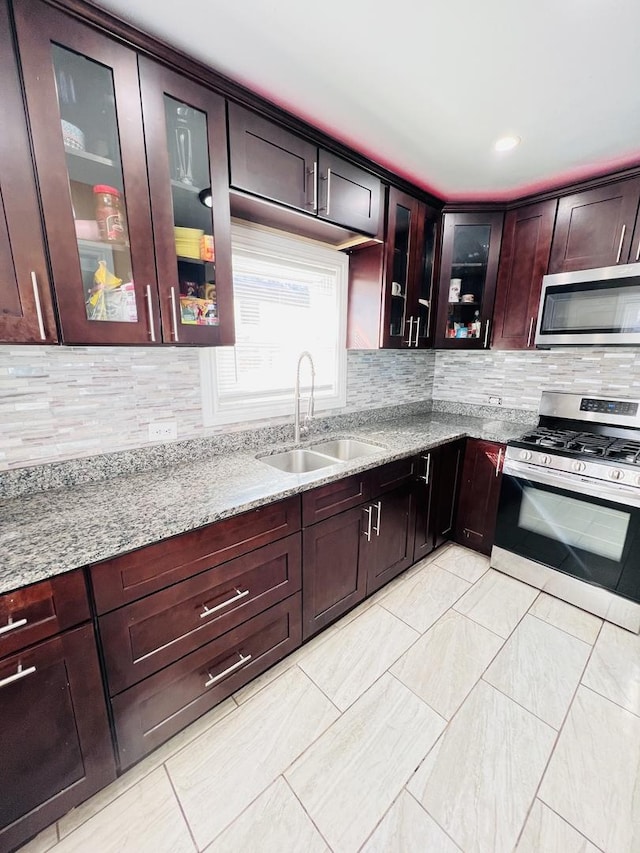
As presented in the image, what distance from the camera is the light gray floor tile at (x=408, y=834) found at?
3.42ft

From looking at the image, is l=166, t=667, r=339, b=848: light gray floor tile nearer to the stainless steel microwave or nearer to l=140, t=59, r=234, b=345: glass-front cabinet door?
l=140, t=59, r=234, b=345: glass-front cabinet door

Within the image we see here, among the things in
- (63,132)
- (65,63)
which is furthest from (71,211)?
(65,63)

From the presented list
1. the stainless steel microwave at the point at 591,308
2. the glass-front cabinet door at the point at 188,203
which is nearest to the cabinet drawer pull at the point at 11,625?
the glass-front cabinet door at the point at 188,203

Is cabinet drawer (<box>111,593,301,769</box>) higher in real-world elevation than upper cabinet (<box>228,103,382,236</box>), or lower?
lower

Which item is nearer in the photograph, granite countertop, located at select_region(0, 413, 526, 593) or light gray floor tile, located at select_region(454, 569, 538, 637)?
granite countertop, located at select_region(0, 413, 526, 593)

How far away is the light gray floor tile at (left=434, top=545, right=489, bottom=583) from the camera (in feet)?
7.61

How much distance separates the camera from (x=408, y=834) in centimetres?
108

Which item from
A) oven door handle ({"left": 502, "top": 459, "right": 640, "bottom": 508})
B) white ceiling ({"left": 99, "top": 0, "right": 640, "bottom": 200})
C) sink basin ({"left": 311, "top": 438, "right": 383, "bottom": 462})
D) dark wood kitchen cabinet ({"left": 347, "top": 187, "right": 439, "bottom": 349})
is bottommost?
oven door handle ({"left": 502, "top": 459, "right": 640, "bottom": 508})

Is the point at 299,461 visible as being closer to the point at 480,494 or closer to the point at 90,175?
the point at 480,494

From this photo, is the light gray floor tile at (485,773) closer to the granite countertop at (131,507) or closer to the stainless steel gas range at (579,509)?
the stainless steel gas range at (579,509)

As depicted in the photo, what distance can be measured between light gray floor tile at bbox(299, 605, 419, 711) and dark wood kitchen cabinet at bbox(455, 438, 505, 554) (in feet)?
3.15

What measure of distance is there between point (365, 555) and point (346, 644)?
1.46 ft

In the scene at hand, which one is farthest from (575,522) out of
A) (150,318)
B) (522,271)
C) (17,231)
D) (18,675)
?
(17,231)

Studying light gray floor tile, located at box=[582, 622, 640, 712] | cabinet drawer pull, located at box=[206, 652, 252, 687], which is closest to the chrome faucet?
cabinet drawer pull, located at box=[206, 652, 252, 687]
